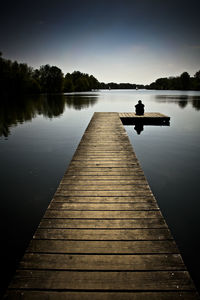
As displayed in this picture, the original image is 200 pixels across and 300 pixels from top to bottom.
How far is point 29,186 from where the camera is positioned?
571 centimetres

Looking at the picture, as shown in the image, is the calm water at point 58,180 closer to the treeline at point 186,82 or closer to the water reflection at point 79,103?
the water reflection at point 79,103

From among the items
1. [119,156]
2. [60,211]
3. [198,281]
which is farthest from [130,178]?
[198,281]

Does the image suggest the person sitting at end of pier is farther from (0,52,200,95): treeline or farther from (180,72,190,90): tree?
(180,72,190,90): tree

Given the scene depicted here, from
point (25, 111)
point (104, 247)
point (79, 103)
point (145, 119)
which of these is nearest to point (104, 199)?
point (104, 247)

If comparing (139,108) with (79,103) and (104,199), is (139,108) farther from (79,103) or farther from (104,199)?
(79,103)

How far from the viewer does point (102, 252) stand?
2377 millimetres

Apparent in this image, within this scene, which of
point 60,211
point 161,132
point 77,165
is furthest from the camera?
point 161,132

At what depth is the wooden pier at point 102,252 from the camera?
1921 millimetres

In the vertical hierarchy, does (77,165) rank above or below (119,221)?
above

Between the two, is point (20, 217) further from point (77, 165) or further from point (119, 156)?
point (119, 156)

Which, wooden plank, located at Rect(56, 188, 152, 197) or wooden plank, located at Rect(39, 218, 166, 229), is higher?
wooden plank, located at Rect(56, 188, 152, 197)

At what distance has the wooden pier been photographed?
6.30ft

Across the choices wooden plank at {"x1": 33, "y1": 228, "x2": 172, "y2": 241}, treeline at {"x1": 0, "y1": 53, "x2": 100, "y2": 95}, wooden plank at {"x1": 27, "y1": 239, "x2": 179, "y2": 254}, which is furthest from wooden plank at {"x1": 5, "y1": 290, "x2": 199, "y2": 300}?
treeline at {"x1": 0, "y1": 53, "x2": 100, "y2": 95}

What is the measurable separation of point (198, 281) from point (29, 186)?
5.15 m
